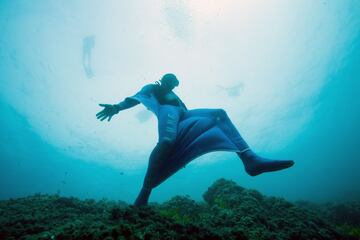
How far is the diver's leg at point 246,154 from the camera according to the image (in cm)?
260

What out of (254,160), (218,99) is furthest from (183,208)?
(218,99)

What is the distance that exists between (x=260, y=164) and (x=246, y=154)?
29 centimetres

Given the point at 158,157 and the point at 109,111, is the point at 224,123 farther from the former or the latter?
the point at 109,111

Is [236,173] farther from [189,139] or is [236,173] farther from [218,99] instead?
[189,139]

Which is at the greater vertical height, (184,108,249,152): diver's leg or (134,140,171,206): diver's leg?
(184,108,249,152): diver's leg

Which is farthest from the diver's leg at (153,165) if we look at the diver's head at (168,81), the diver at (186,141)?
the diver's head at (168,81)

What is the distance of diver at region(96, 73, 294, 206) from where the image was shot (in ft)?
9.24

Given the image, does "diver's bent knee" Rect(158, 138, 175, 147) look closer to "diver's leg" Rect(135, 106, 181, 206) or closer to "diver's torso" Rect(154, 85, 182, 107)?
"diver's leg" Rect(135, 106, 181, 206)

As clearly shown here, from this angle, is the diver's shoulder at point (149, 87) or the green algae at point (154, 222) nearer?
the green algae at point (154, 222)

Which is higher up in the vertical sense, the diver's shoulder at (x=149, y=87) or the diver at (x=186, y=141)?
the diver's shoulder at (x=149, y=87)

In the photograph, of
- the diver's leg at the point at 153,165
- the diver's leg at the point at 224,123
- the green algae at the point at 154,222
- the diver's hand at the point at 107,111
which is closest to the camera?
the green algae at the point at 154,222

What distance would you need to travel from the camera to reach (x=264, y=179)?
321ft

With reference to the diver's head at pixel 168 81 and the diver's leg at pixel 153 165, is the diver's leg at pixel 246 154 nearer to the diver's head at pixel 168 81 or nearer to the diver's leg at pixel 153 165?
the diver's head at pixel 168 81

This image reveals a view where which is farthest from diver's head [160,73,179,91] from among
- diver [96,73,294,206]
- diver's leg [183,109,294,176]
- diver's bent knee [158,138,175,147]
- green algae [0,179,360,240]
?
green algae [0,179,360,240]
